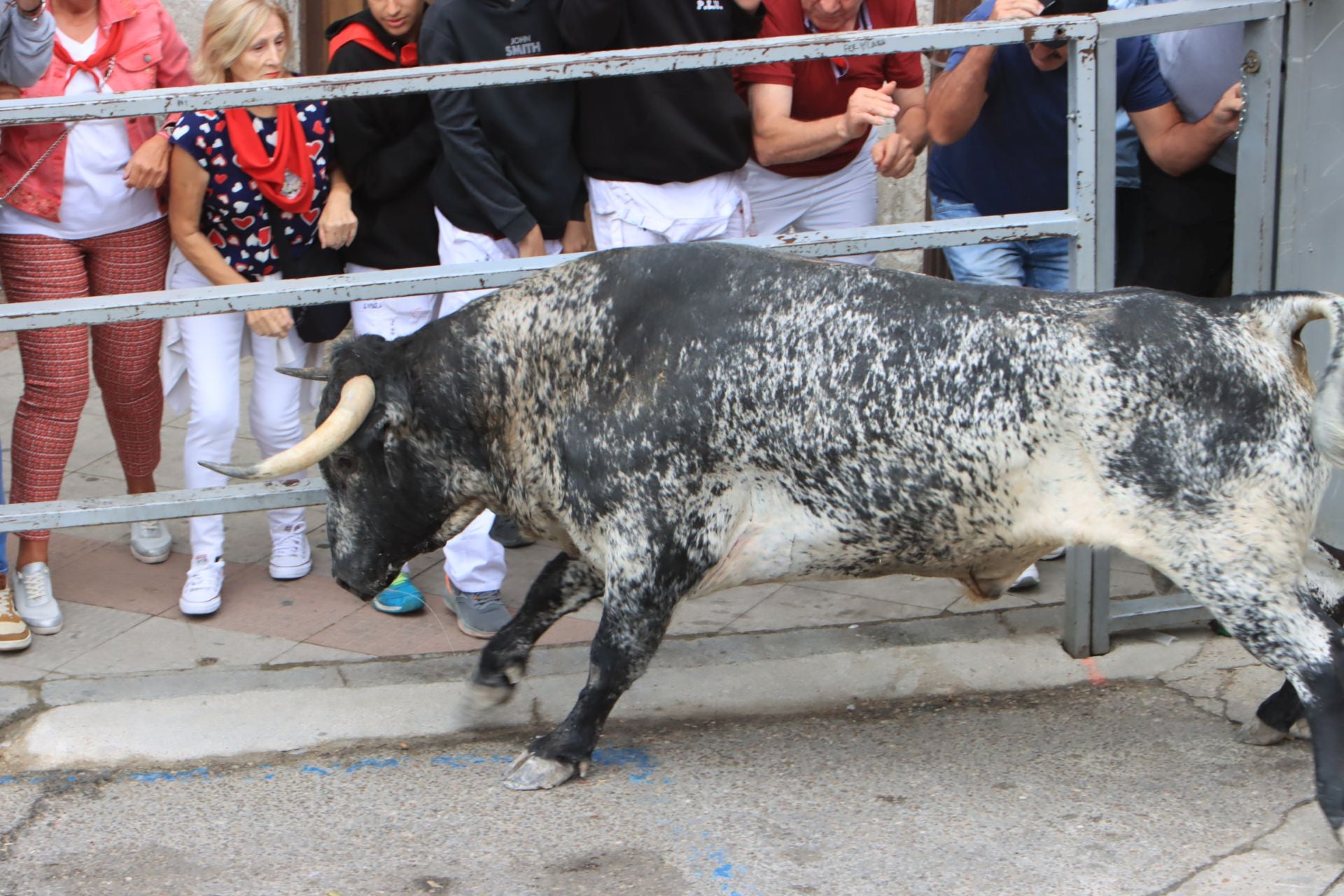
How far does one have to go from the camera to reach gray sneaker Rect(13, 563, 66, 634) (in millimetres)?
4816

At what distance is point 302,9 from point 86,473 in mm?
2673

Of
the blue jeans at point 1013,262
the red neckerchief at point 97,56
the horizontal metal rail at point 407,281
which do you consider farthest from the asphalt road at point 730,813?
the red neckerchief at point 97,56

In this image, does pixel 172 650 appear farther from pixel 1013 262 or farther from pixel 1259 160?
pixel 1259 160

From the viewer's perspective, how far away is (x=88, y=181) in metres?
4.66

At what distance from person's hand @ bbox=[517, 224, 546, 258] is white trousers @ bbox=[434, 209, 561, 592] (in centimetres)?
10

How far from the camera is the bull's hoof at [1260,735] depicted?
3887mm

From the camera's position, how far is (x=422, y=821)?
372cm

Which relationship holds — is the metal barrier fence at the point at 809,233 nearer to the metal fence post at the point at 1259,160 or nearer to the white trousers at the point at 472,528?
the metal fence post at the point at 1259,160

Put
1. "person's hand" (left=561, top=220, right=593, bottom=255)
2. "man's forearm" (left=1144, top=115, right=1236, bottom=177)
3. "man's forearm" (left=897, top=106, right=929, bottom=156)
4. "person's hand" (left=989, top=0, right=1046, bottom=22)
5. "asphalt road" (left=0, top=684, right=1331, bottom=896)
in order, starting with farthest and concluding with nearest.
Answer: "person's hand" (left=561, top=220, right=593, bottom=255) → "man's forearm" (left=897, top=106, right=929, bottom=156) → "man's forearm" (left=1144, top=115, right=1236, bottom=177) → "person's hand" (left=989, top=0, right=1046, bottom=22) → "asphalt road" (left=0, top=684, right=1331, bottom=896)

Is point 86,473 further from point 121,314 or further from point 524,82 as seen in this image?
point 524,82

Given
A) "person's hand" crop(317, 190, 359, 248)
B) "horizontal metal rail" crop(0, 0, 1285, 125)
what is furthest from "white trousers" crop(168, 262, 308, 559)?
"horizontal metal rail" crop(0, 0, 1285, 125)

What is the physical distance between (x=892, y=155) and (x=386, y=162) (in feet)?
4.92

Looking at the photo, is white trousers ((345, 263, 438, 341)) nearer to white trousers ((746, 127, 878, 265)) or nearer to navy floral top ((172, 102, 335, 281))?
navy floral top ((172, 102, 335, 281))

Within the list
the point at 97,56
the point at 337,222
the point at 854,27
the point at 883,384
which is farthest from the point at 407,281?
the point at 854,27
